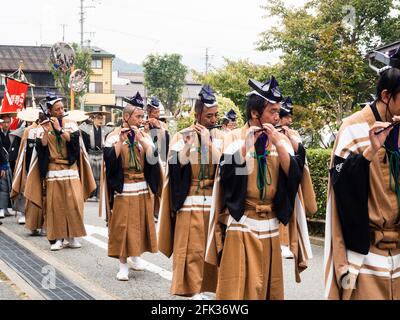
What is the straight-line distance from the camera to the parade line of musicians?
13.6ft

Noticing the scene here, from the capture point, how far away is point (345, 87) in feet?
53.6

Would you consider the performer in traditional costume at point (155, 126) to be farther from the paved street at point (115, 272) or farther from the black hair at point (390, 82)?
the black hair at point (390, 82)

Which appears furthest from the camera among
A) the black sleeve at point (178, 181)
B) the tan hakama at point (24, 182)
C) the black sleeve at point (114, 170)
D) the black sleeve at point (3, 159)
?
the black sleeve at point (3, 159)

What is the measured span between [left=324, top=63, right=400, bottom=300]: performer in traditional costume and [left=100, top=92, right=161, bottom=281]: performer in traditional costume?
4.58 m

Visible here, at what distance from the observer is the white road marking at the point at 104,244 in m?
8.78

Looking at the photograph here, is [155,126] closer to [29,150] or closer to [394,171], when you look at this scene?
[29,150]

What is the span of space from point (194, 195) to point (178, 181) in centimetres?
23

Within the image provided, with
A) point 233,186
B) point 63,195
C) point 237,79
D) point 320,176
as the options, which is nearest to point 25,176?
point 63,195

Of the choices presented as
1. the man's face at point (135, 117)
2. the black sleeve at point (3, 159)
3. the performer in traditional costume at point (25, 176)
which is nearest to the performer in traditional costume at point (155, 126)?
the performer in traditional costume at point (25, 176)

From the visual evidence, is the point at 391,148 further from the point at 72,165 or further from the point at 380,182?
the point at 72,165

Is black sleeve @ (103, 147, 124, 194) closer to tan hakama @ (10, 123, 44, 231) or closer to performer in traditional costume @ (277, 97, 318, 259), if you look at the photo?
performer in traditional costume @ (277, 97, 318, 259)

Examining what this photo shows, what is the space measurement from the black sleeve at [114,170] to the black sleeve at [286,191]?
11.6 ft

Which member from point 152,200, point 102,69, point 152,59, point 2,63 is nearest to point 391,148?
point 152,200

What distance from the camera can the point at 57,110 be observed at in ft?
34.0
